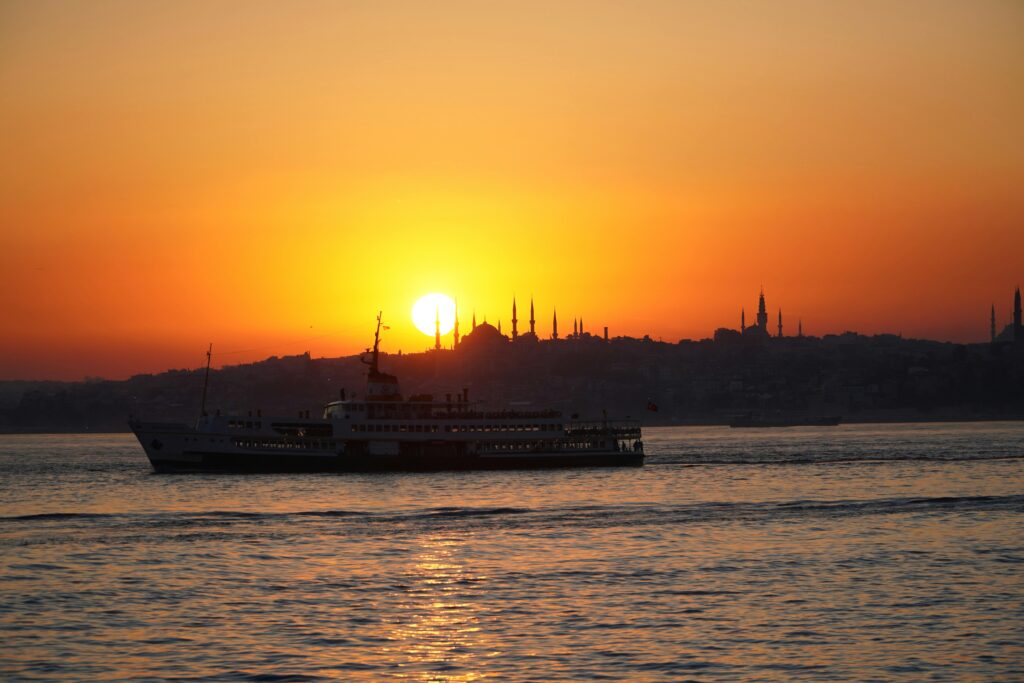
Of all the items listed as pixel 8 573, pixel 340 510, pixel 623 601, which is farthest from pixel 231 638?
pixel 340 510

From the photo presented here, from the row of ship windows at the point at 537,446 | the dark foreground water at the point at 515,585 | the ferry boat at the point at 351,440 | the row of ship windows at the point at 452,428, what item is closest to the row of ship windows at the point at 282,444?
the ferry boat at the point at 351,440

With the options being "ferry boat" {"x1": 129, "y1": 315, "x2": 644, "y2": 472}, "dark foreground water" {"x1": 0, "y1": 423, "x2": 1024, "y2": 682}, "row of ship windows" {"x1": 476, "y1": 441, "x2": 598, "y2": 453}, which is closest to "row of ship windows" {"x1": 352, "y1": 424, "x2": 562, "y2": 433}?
"ferry boat" {"x1": 129, "y1": 315, "x2": 644, "y2": 472}

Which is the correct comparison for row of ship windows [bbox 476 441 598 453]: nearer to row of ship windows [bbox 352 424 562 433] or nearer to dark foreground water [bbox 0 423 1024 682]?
row of ship windows [bbox 352 424 562 433]

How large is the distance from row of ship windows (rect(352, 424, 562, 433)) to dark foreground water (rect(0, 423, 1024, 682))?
21457mm

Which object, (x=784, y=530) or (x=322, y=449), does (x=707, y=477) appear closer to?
(x=322, y=449)

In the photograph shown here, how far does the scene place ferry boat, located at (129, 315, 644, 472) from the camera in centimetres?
10831

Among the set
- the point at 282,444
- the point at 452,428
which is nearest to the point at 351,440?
the point at 282,444

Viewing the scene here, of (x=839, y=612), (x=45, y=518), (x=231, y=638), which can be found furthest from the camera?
(x=45, y=518)

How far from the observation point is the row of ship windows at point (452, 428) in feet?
362

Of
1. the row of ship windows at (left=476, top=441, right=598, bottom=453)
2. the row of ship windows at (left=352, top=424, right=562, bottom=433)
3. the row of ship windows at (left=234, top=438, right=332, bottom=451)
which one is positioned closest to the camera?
the row of ship windows at (left=234, top=438, right=332, bottom=451)

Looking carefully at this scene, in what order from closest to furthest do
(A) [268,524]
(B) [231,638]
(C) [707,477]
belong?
1. (B) [231,638]
2. (A) [268,524]
3. (C) [707,477]

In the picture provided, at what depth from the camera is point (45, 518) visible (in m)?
72.5

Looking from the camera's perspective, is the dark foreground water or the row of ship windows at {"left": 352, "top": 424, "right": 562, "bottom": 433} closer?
the dark foreground water

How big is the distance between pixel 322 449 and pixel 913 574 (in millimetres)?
70265
